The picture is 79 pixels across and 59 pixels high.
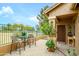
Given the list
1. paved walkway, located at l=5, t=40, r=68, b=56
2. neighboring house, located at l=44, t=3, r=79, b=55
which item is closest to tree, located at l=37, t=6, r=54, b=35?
neighboring house, located at l=44, t=3, r=79, b=55

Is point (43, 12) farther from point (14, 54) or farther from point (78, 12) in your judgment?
point (14, 54)

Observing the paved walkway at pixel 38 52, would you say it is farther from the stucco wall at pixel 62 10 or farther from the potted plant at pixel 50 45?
the stucco wall at pixel 62 10

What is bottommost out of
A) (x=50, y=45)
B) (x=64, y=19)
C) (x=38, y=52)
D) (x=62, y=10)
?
(x=38, y=52)

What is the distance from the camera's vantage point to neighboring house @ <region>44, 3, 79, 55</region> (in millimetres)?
4473

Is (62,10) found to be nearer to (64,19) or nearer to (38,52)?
(64,19)

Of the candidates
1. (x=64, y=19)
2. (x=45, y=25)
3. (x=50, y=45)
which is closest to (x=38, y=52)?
(x=50, y=45)

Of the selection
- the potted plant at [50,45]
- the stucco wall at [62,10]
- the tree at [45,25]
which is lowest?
the potted plant at [50,45]

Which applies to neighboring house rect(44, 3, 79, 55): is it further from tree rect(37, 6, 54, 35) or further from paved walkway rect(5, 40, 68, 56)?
paved walkway rect(5, 40, 68, 56)

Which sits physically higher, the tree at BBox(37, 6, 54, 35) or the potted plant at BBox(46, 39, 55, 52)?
the tree at BBox(37, 6, 54, 35)

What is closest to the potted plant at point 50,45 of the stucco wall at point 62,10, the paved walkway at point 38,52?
the paved walkway at point 38,52

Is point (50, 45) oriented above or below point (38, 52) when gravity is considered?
above

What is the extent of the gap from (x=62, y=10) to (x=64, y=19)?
166 millimetres

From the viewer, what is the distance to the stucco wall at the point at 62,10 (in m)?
4.47

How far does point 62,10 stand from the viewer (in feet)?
14.8
